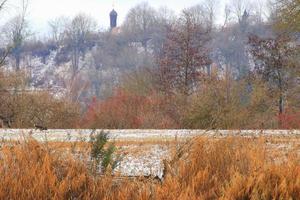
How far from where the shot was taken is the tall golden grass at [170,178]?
4750mm

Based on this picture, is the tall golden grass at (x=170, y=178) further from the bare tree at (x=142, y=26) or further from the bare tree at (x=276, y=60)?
the bare tree at (x=142, y=26)

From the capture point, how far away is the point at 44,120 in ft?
89.5

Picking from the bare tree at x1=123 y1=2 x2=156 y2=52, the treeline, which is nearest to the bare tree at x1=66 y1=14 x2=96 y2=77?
the bare tree at x1=123 y1=2 x2=156 y2=52

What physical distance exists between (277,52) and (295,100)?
3834mm

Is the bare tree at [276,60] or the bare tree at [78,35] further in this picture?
the bare tree at [78,35]

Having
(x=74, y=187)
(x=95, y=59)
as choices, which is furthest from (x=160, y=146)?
(x=95, y=59)

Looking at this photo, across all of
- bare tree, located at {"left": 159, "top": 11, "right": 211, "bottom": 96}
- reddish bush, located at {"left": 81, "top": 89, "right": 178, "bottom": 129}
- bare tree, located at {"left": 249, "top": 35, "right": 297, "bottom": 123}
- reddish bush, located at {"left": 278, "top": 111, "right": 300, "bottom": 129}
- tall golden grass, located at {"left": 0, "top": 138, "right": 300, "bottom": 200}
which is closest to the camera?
tall golden grass, located at {"left": 0, "top": 138, "right": 300, "bottom": 200}

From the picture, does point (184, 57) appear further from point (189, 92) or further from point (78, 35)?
point (78, 35)

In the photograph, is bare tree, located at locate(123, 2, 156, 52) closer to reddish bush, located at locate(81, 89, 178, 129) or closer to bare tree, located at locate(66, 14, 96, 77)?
bare tree, located at locate(66, 14, 96, 77)

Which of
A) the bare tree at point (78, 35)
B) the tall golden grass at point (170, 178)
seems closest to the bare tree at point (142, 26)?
the bare tree at point (78, 35)

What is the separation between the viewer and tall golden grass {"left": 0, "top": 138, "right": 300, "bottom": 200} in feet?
15.6

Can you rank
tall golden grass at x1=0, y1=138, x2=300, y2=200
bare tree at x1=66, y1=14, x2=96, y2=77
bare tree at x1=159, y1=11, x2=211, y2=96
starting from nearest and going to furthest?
tall golden grass at x1=0, y1=138, x2=300, y2=200 < bare tree at x1=159, y1=11, x2=211, y2=96 < bare tree at x1=66, y1=14, x2=96, y2=77

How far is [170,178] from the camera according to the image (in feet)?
16.1

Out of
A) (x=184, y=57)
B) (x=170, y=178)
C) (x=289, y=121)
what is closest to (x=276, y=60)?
(x=184, y=57)
